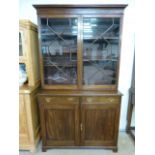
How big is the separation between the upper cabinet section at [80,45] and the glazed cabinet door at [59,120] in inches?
9.7

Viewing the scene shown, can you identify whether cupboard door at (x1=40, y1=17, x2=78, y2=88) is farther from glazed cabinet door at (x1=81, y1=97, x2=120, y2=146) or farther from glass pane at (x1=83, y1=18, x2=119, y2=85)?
glazed cabinet door at (x1=81, y1=97, x2=120, y2=146)

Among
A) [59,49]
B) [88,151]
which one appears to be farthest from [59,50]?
[88,151]

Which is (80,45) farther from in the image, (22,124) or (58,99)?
(22,124)

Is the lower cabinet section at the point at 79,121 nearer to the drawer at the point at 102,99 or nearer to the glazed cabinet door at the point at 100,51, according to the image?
the drawer at the point at 102,99

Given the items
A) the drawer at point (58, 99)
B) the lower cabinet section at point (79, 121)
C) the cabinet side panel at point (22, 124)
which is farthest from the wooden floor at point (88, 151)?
the drawer at point (58, 99)

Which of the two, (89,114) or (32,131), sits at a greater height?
(89,114)

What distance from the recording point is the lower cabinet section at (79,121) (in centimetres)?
187

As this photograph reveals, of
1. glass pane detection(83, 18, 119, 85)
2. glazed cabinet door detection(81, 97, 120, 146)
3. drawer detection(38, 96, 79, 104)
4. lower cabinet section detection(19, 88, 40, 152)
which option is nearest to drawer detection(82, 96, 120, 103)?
glazed cabinet door detection(81, 97, 120, 146)

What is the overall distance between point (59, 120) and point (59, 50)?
102 centimetres

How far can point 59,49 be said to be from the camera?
2000mm
